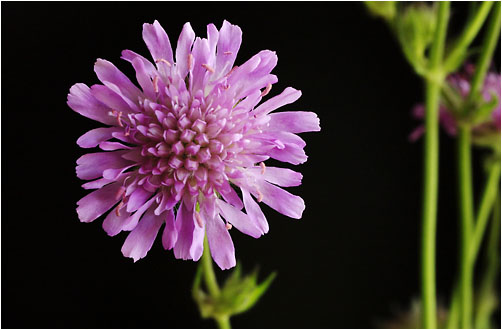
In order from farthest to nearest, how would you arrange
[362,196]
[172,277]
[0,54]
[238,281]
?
[362,196], [172,277], [0,54], [238,281]

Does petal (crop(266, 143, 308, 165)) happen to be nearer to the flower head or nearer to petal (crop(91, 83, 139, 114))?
petal (crop(91, 83, 139, 114))

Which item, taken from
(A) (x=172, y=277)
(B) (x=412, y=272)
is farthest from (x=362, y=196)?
(A) (x=172, y=277)

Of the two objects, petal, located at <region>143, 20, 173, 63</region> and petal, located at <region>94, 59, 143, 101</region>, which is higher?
petal, located at <region>143, 20, 173, 63</region>

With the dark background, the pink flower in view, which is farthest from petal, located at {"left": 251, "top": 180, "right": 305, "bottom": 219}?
the dark background

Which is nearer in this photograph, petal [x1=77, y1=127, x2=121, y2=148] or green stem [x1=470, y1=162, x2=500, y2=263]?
petal [x1=77, y1=127, x2=121, y2=148]

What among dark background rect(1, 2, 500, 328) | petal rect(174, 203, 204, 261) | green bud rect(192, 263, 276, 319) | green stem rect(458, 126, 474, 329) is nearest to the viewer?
petal rect(174, 203, 204, 261)

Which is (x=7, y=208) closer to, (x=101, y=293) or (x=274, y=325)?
(x=101, y=293)

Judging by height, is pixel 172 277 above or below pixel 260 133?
below

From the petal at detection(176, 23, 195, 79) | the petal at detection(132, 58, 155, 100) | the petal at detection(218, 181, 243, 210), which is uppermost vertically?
the petal at detection(176, 23, 195, 79)
